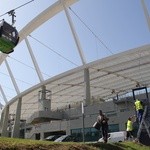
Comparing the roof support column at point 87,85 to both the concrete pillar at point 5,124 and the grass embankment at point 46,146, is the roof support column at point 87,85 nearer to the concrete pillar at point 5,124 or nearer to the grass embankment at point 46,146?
the grass embankment at point 46,146

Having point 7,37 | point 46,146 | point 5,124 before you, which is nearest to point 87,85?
point 7,37

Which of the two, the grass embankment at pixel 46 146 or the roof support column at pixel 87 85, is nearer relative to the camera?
the grass embankment at pixel 46 146

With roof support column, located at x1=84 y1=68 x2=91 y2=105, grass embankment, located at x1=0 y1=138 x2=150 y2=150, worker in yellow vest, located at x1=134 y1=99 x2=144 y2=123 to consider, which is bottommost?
grass embankment, located at x1=0 y1=138 x2=150 y2=150

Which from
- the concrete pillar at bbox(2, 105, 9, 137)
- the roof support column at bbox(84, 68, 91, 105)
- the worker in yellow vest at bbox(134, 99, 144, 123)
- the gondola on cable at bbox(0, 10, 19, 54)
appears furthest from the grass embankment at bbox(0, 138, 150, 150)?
the concrete pillar at bbox(2, 105, 9, 137)

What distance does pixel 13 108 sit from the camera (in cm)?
6831

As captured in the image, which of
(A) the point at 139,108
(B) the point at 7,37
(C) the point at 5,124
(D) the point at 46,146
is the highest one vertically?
(C) the point at 5,124

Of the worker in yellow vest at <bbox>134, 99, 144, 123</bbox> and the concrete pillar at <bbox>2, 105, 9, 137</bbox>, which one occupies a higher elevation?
the concrete pillar at <bbox>2, 105, 9, 137</bbox>

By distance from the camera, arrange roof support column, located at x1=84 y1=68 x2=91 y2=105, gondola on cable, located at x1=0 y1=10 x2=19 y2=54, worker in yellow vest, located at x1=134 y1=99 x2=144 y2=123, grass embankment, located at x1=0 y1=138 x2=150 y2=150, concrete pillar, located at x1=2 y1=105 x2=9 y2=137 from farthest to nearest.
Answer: concrete pillar, located at x1=2 y1=105 x2=9 y2=137 → roof support column, located at x1=84 y1=68 x2=91 y2=105 → worker in yellow vest, located at x1=134 y1=99 x2=144 y2=123 → gondola on cable, located at x1=0 y1=10 x2=19 y2=54 → grass embankment, located at x1=0 y1=138 x2=150 y2=150

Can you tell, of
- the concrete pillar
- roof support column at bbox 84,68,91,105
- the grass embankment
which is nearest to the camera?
the grass embankment

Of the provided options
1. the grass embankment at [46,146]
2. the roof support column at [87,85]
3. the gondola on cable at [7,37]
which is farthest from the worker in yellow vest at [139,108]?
the roof support column at [87,85]

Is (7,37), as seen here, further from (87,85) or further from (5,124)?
(5,124)

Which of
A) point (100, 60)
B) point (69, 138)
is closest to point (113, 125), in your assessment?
point (69, 138)

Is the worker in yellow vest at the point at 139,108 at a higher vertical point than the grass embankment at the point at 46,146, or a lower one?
higher

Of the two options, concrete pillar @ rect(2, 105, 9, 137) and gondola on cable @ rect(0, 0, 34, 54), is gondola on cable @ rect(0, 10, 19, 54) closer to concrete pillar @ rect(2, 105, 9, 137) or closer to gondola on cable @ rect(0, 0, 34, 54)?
gondola on cable @ rect(0, 0, 34, 54)
